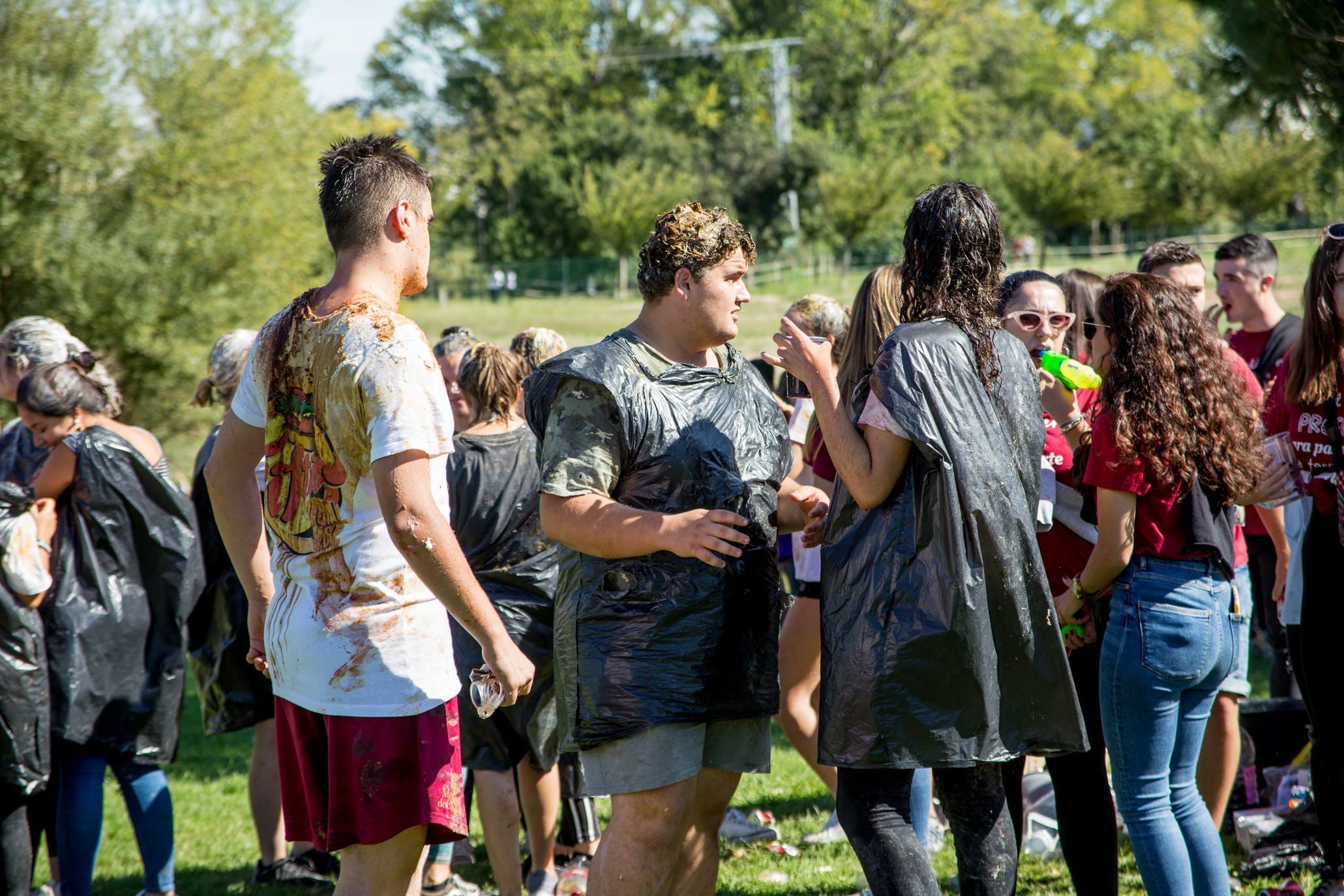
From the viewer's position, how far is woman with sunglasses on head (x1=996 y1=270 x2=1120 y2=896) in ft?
10.2

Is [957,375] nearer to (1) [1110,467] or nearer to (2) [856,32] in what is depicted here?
(1) [1110,467]

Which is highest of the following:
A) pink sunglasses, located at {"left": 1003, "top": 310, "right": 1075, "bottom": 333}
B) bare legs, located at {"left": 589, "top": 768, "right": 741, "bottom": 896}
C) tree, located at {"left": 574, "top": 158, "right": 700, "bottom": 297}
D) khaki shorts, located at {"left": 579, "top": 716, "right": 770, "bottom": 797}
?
tree, located at {"left": 574, "top": 158, "right": 700, "bottom": 297}

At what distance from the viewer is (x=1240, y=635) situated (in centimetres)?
305

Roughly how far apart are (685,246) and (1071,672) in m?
1.50

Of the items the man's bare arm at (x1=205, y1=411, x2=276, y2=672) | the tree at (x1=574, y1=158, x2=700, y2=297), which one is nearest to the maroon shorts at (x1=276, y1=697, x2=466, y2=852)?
the man's bare arm at (x1=205, y1=411, x2=276, y2=672)

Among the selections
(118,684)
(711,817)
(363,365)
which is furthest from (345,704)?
(118,684)

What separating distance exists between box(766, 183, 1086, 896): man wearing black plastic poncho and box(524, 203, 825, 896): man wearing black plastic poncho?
0.71 feet

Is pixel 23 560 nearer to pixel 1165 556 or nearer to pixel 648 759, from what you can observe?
pixel 648 759

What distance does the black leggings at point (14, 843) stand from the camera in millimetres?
3572

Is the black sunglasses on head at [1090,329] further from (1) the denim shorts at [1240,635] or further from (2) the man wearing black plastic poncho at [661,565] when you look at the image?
(2) the man wearing black plastic poncho at [661,565]

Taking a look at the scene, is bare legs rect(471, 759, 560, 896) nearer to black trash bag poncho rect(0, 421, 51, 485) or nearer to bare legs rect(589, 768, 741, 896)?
bare legs rect(589, 768, 741, 896)

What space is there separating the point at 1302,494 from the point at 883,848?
64.4 inches

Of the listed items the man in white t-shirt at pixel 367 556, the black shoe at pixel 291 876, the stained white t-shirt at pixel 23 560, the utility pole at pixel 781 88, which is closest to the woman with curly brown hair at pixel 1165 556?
the man in white t-shirt at pixel 367 556

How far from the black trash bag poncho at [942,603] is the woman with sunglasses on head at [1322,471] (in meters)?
1.08
